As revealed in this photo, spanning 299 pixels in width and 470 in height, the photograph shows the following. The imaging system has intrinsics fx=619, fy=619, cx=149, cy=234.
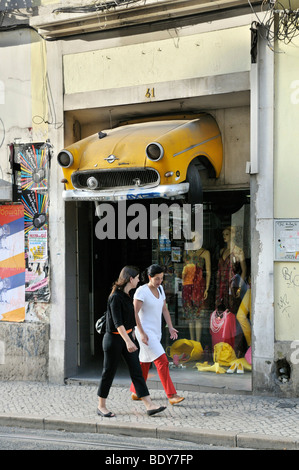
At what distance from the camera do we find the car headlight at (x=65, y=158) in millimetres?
9125

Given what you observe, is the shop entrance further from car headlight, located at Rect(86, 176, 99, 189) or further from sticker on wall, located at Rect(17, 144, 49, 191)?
car headlight, located at Rect(86, 176, 99, 189)

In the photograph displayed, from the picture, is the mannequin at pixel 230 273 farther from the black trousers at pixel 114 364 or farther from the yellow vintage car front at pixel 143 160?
the black trousers at pixel 114 364

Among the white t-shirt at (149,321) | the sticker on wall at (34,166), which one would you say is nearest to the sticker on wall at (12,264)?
the sticker on wall at (34,166)

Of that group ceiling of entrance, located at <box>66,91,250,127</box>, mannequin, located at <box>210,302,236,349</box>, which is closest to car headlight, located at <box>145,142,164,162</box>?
ceiling of entrance, located at <box>66,91,250,127</box>

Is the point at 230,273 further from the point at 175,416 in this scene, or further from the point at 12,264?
the point at 12,264

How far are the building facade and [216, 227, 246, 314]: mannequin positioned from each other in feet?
0.23

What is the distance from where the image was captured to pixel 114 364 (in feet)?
24.6

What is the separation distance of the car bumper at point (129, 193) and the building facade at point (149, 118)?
618 millimetres

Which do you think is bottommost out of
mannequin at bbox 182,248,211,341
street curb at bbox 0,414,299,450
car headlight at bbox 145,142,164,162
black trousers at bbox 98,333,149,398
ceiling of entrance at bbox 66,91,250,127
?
street curb at bbox 0,414,299,450

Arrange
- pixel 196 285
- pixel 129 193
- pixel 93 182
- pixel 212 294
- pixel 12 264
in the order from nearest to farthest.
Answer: pixel 129 193 < pixel 93 182 < pixel 212 294 < pixel 196 285 < pixel 12 264

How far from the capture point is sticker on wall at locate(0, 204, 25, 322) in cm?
1011

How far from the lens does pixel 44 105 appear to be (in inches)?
390

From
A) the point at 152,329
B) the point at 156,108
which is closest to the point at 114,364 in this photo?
the point at 152,329

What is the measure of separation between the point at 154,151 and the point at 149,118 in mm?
1586
